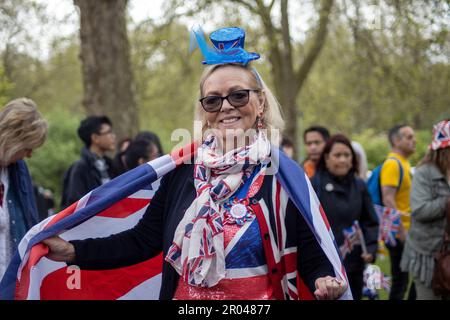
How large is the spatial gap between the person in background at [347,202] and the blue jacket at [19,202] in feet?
9.05

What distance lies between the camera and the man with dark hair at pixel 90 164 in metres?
6.86

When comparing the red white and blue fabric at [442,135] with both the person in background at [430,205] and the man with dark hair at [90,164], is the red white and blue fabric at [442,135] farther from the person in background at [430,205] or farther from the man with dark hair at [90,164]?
the man with dark hair at [90,164]

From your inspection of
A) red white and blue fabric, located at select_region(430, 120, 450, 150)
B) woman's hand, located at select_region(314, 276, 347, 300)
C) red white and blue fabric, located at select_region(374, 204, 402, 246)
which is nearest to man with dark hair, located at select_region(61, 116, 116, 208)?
red white and blue fabric, located at select_region(374, 204, 402, 246)

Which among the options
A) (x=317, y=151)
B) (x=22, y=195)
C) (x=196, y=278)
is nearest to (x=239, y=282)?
(x=196, y=278)

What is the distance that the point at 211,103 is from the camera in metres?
3.05

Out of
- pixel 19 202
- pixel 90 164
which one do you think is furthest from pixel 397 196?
pixel 19 202

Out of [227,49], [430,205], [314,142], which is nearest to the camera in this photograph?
[227,49]

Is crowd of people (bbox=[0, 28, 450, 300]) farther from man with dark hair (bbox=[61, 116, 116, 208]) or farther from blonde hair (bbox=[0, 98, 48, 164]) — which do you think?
man with dark hair (bbox=[61, 116, 116, 208])

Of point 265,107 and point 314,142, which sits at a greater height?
point 265,107

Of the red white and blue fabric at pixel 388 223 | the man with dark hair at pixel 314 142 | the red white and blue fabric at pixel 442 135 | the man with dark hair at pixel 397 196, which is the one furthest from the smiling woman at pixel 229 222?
the man with dark hair at pixel 314 142

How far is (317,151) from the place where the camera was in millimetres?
8047

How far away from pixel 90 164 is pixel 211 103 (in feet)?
14.0

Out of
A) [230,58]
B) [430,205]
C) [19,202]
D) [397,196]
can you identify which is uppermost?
[230,58]

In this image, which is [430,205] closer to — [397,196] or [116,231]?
[397,196]
